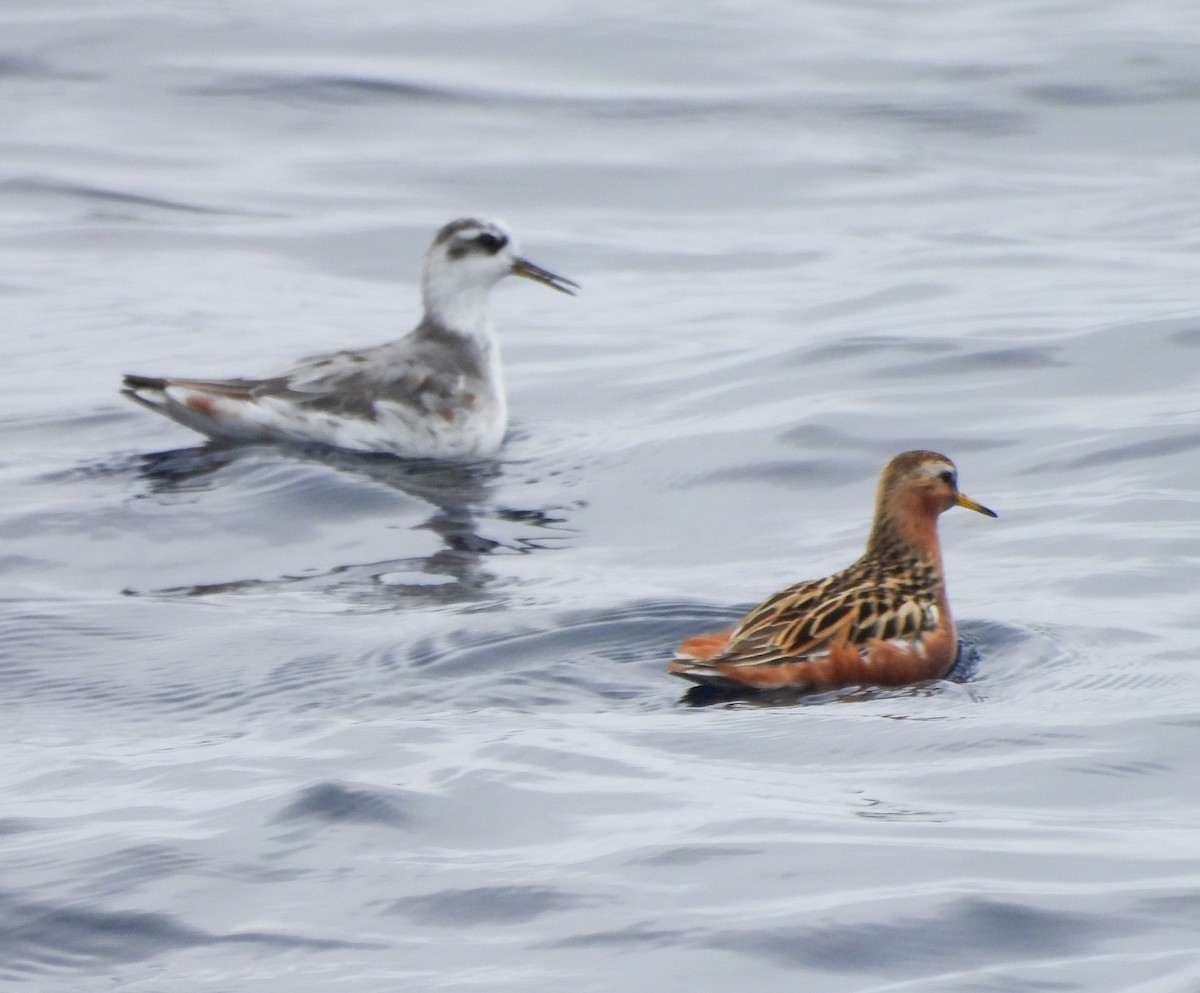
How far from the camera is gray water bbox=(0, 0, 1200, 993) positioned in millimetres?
6359

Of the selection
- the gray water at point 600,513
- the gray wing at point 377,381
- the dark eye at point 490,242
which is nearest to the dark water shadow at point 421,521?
the gray water at point 600,513

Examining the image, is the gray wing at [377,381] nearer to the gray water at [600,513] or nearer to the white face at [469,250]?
the gray water at [600,513]

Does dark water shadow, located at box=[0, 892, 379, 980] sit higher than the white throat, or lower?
lower

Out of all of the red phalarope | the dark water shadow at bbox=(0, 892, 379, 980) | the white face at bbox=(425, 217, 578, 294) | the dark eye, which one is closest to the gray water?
the dark water shadow at bbox=(0, 892, 379, 980)

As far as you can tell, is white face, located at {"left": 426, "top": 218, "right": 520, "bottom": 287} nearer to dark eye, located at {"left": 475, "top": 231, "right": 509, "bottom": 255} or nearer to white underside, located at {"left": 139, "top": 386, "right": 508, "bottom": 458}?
dark eye, located at {"left": 475, "top": 231, "right": 509, "bottom": 255}

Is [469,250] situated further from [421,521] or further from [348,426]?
[421,521]

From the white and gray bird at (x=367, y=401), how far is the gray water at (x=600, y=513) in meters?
0.25

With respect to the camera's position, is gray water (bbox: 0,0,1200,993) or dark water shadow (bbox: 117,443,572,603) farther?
dark water shadow (bbox: 117,443,572,603)

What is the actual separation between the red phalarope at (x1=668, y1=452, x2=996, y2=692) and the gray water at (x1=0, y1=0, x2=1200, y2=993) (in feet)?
0.64

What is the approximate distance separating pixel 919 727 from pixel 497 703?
1543 millimetres

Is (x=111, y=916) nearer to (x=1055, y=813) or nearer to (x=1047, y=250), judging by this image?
(x=1055, y=813)

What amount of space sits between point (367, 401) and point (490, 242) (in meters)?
1.92

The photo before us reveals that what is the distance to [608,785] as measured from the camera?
24.2ft

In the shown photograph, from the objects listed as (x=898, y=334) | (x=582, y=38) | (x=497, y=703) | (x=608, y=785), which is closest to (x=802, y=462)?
(x=898, y=334)
